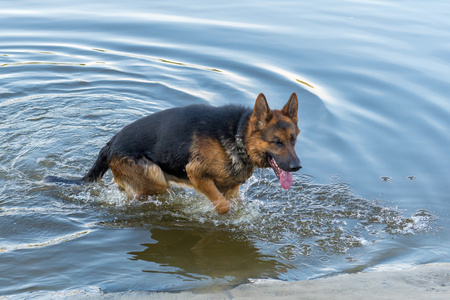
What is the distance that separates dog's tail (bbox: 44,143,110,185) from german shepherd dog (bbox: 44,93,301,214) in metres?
0.02

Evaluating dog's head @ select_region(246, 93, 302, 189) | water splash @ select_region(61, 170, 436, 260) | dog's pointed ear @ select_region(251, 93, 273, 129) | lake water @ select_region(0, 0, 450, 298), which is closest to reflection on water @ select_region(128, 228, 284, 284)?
lake water @ select_region(0, 0, 450, 298)

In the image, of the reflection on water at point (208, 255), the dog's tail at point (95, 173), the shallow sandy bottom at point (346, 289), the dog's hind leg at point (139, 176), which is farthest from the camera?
the dog's tail at point (95, 173)

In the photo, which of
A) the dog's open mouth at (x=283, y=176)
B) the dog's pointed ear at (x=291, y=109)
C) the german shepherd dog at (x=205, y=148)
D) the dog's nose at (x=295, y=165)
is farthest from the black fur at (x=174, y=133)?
the dog's nose at (x=295, y=165)

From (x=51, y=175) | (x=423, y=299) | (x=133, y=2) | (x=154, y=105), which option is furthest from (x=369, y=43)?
(x=423, y=299)

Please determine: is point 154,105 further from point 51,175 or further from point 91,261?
point 91,261

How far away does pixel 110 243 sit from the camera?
243 inches

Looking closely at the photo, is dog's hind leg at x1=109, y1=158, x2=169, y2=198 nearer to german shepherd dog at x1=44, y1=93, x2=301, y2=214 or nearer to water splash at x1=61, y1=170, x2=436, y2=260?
german shepherd dog at x1=44, y1=93, x2=301, y2=214

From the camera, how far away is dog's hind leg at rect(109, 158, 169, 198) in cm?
682

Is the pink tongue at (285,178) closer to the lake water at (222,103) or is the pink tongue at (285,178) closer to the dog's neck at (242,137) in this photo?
the dog's neck at (242,137)

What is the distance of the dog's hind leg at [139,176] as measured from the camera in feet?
22.4

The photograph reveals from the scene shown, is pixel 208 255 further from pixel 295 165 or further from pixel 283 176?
pixel 295 165

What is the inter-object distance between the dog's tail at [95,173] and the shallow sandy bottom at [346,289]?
239cm

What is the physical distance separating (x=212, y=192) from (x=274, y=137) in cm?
109

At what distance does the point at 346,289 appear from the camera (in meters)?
4.95
